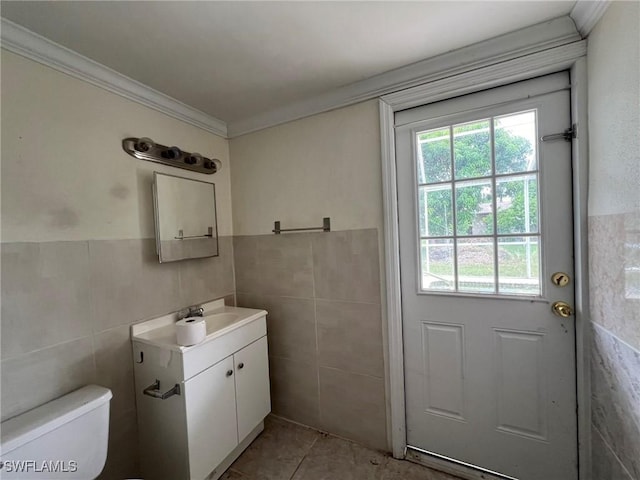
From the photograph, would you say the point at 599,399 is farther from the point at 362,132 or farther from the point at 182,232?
the point at 182,232

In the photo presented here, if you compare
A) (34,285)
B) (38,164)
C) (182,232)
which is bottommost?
(34,285)

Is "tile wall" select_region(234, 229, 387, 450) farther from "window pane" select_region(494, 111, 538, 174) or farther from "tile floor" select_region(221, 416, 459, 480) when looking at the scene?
"window pane" select_region(494, 111, 538, 174)

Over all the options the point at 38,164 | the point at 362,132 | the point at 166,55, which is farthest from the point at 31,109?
the point at 362,132

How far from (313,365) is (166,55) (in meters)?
1.90

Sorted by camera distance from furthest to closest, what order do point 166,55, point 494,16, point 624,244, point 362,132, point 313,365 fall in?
point 313,365
point 362,132
point 166,55
point 494,16
point 624,244

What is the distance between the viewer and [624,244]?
0.89m

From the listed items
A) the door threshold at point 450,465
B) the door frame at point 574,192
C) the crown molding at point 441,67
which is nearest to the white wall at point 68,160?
the crown molding at point 441,67

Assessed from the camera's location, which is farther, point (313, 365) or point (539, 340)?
point (313, 365)

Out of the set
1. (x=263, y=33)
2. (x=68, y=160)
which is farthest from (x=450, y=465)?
(x=68, y=160)

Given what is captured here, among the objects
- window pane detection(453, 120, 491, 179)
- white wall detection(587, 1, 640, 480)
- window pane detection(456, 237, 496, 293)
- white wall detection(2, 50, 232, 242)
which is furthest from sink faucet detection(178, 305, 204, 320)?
white wall detection(587, 1, 640, 480)

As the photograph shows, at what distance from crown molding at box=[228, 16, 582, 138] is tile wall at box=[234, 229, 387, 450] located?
2.60 ft

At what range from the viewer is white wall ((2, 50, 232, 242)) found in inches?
40.8

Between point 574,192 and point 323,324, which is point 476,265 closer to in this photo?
point 574,192

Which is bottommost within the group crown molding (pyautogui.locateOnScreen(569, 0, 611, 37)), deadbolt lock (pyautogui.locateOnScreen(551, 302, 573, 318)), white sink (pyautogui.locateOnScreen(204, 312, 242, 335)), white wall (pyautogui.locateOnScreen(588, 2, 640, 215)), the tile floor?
the tile floor
